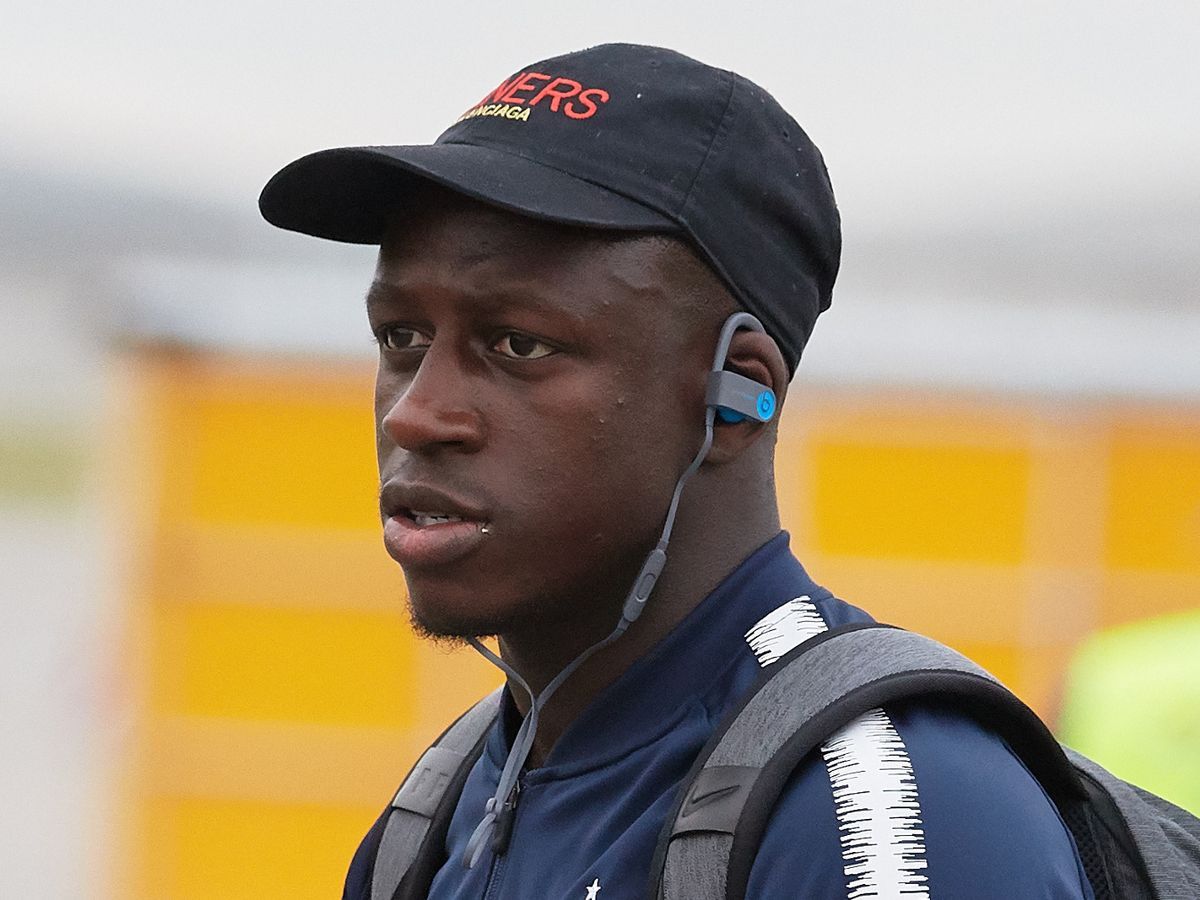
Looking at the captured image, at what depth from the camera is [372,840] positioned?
2.26m

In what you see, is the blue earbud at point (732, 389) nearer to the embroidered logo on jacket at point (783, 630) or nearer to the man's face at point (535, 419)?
the man's face at point (535, 419)

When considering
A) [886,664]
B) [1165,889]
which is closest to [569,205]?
[886,664]

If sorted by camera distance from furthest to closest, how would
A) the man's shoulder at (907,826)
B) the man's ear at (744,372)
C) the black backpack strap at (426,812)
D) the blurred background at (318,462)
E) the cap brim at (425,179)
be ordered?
the blurred background at (318,462), the black backpack strap at (426,812), the man's ear at (744,372), the cap brim at (425,179), the man's shoulder at (907,826)

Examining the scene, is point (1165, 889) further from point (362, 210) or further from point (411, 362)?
point (362, 210)

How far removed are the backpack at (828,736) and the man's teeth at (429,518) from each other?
350mm

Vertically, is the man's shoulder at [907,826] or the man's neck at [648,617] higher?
the man's neck at [648,617]

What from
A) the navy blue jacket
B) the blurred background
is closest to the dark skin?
the navy blue jacket

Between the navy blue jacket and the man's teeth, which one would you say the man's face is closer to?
the man's teeth

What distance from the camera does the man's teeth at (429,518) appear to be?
74.9 inches

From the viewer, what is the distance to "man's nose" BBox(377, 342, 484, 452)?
188 cm

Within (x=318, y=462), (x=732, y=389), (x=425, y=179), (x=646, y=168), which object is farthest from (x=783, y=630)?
(x=318, y=462)

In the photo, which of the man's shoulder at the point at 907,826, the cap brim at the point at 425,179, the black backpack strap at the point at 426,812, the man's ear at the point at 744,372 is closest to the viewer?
the man's shoulder at the point at 907,826

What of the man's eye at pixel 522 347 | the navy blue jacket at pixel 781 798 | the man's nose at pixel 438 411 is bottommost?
the navy blue jacket at pixel 781 798

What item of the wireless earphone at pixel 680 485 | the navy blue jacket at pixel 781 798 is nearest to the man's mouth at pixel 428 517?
the wireless earphone at pixel 680 485
